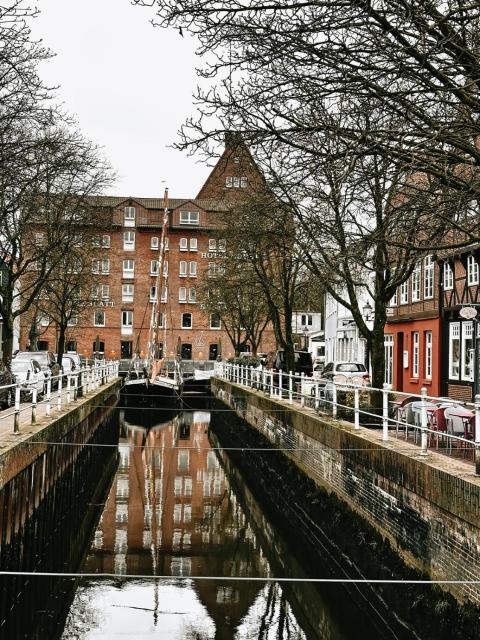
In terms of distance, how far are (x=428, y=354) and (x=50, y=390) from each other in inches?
828

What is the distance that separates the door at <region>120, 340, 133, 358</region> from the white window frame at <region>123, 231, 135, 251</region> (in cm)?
892

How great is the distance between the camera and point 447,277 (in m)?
33.2

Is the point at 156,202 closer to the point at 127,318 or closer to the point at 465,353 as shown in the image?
the point at 127,318

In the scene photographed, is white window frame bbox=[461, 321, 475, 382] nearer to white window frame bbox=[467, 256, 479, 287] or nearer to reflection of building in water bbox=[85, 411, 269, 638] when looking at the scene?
white window frame bbox=[467, 256, 479, 287]

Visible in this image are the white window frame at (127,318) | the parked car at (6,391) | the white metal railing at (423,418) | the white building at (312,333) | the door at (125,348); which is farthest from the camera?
the door at (125,348)

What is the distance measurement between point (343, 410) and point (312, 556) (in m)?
4.78

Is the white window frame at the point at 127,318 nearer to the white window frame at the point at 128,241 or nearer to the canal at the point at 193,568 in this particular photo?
the white window frame at the point at 128,241

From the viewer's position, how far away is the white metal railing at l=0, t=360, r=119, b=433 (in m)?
14.5

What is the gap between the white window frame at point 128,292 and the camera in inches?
3337

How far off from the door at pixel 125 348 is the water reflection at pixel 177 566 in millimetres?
58556

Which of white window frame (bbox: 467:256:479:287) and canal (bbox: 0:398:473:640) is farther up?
white window frame (bbox: 467:256:479:287)

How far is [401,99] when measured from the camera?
33.9ft

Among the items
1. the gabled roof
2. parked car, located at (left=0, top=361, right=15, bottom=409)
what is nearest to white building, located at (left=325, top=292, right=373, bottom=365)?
parked car, located at (left=0, top=361, right=15, bottom=409)

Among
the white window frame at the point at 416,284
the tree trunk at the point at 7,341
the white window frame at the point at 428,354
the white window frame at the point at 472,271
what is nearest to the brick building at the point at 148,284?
the white window frame at the point at 416,284
